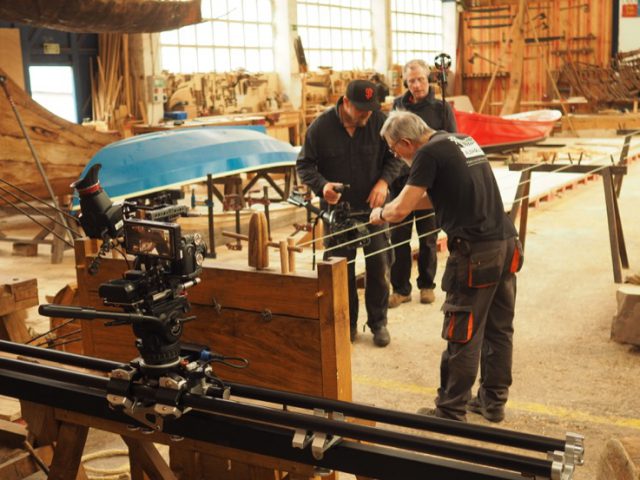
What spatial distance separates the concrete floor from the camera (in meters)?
4.68

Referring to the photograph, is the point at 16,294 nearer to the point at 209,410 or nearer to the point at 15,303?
the point at 15,303

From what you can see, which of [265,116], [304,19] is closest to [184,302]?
[265,116]

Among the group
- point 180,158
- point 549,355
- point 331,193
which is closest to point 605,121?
point 180,158

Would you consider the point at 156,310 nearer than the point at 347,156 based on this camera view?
Yes

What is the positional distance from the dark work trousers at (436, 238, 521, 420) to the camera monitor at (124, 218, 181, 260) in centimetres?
221

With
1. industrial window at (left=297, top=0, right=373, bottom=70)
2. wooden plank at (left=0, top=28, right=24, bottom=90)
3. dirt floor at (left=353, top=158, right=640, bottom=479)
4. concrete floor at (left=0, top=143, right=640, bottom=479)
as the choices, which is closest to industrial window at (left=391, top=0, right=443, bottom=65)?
industrial window at (left=297, top=0, right=373, bottom=70)

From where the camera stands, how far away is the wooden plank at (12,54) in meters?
12.6

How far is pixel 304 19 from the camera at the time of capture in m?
19.2

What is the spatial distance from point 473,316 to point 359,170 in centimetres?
189

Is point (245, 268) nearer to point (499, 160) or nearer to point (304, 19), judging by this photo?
point (499, 160)

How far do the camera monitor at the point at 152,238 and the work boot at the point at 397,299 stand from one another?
453 cm

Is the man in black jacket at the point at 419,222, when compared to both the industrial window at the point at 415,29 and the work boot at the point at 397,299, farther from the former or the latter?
the industrial window at the point at 415,29

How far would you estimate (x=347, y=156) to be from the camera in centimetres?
590

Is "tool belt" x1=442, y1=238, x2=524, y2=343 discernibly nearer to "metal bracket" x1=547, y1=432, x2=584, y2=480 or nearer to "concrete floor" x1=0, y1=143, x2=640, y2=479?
"concrete floor" x1=0, y1=143, x2=640, y2=479
